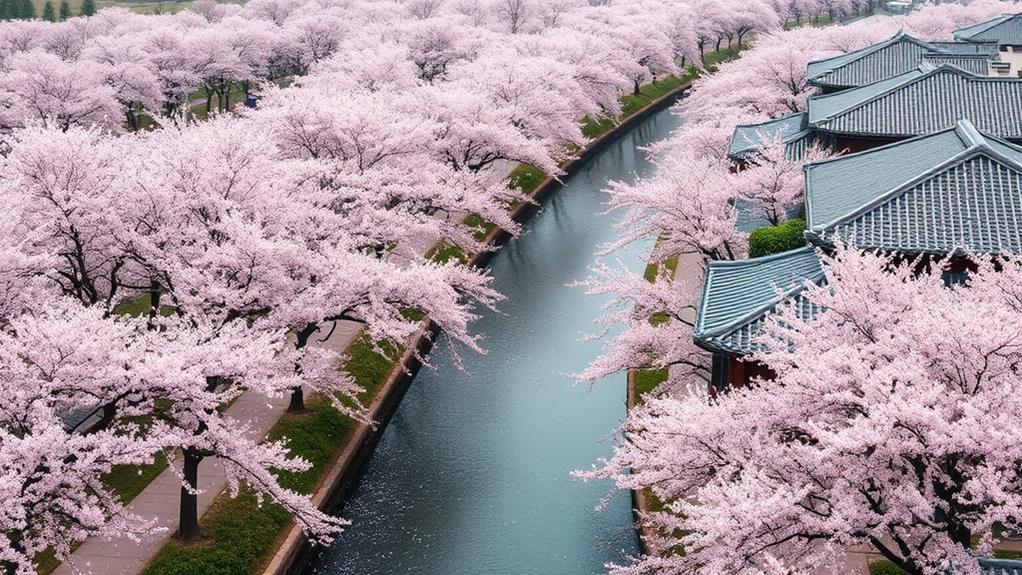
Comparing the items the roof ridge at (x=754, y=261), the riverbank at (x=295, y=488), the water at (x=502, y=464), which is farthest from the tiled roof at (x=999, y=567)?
the riverbank at (x=295, y=488)

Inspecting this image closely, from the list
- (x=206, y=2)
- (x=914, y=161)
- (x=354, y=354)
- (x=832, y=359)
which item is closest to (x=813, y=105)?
(x=914, y=161)

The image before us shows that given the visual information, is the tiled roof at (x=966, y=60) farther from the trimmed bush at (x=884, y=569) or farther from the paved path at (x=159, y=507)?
the paved path at (x=159, y=507)

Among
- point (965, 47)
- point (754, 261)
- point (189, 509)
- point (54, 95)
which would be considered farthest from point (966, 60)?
point (54, 95)

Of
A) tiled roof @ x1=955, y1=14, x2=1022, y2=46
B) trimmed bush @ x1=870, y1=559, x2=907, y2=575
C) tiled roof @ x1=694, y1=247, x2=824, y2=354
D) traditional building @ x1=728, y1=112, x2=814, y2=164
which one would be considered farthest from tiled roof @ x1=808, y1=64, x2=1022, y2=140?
tiled roof @ x1=955, y1=14, x2=1022, y2=46

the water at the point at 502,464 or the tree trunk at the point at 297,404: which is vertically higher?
the tree trunk at the point at 297,404

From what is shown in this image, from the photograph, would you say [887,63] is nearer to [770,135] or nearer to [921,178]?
[770,135]

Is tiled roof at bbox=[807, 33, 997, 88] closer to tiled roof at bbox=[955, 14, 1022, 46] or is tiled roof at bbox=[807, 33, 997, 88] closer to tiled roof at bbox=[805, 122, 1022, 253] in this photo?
tiled roof at bbox=[955, 14, 1022, 46]
